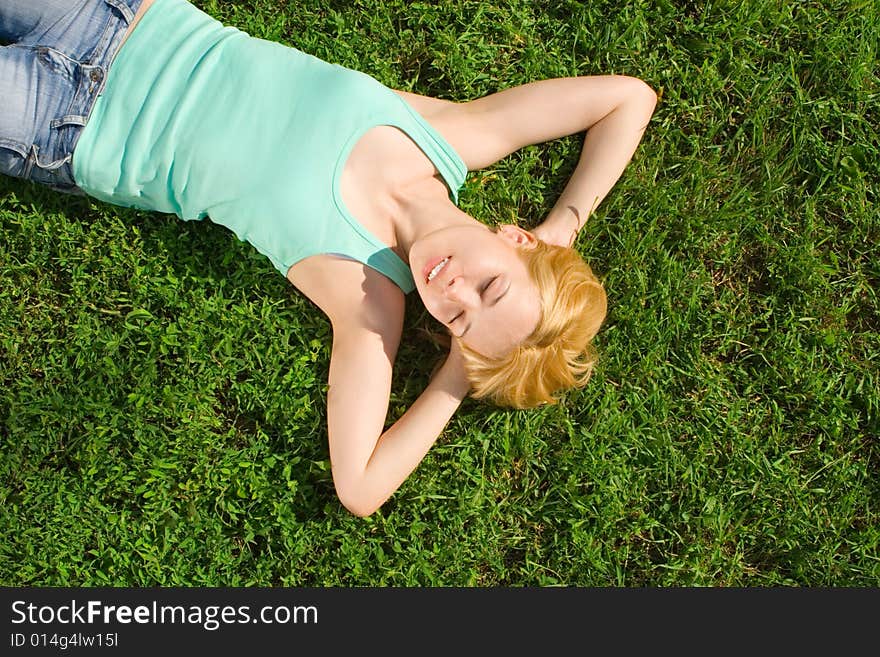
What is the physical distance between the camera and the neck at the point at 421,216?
3.07 m

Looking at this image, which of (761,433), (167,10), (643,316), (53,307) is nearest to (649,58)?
(643,316)

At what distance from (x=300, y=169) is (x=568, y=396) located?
5.27 ft

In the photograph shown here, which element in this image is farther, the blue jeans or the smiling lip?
the blue jeans

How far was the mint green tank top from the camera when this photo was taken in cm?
301

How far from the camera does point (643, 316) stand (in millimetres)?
3605

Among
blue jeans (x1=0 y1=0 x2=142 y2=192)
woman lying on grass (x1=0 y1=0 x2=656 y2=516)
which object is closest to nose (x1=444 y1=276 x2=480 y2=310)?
woman lying on grass (x1=0 y1=0 x2=656 y2=516)

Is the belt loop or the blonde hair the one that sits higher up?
the belt loop

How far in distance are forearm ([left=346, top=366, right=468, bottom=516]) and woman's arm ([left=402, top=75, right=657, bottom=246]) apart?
0.81 metres

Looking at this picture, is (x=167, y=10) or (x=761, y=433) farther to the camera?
(x=761, y=433)

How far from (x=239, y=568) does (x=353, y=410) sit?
3.38ft

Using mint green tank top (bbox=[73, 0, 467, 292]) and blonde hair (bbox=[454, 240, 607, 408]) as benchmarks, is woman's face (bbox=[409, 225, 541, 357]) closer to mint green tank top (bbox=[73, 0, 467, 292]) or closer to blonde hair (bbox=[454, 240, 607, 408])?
blonde hair (bbox=[454, 240, 607, 408])

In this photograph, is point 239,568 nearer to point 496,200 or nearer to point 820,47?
point 496,200

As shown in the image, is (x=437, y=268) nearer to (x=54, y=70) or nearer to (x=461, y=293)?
(x=461, y=293)

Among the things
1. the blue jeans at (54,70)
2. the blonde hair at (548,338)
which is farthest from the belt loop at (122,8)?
the blonde hair at (548,338)
